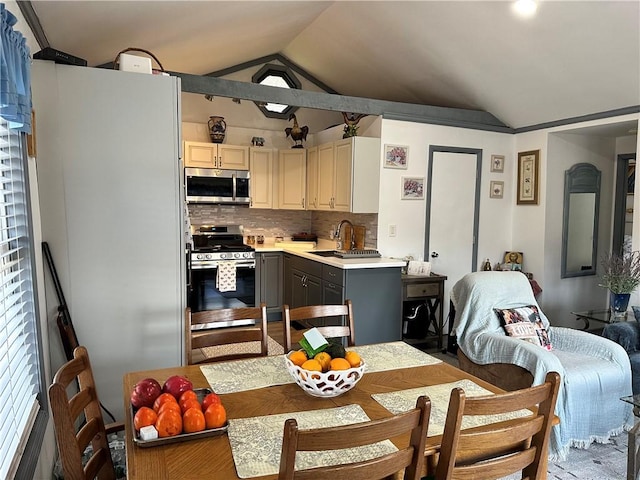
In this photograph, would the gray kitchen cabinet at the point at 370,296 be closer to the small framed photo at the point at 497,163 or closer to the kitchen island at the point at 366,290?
the kitchen island at the point at 366,290

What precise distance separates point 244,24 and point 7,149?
283 centimetres

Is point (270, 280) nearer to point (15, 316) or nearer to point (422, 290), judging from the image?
point (422, 290)

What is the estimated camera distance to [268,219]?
6.21m

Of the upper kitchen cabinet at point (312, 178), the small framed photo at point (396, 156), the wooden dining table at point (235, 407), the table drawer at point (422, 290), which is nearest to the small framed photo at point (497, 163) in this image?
the small framed photo at point (396, 156)

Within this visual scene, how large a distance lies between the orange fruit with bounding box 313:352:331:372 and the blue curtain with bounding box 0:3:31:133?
4.37 feet

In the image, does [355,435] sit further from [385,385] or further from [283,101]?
[283,101]

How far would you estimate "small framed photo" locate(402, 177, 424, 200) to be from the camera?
481 cm

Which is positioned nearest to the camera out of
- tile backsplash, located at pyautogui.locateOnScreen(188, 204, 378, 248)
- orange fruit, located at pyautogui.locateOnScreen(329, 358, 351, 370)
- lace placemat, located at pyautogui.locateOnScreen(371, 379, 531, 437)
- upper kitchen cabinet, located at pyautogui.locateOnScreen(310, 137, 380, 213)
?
lace placemat, located at pyautogui.locateOnScreen(371, 379, 531, 437)

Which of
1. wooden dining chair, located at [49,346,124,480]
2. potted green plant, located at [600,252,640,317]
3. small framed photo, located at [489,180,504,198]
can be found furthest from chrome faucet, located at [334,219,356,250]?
wooden dining chair, located at [49,346,124,480]

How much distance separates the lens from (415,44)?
14.4 feet

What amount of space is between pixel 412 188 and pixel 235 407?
3660 mm

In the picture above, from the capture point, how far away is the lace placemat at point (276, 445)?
4.10ft

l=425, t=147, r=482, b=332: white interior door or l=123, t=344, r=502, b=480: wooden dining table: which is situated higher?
l=425, t=147, r=482, b=332: white interior door

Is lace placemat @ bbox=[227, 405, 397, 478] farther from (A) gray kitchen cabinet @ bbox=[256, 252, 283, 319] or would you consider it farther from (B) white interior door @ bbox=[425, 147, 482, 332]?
(A) gray kitchen cabinet @ bbox=[256, 252, 283, 319]
